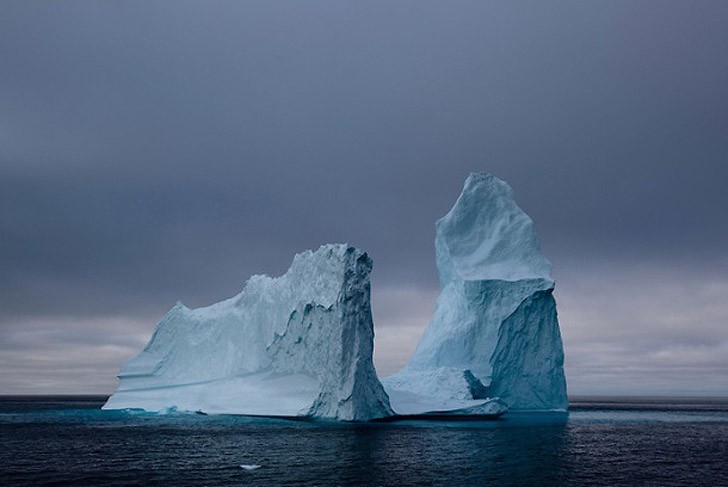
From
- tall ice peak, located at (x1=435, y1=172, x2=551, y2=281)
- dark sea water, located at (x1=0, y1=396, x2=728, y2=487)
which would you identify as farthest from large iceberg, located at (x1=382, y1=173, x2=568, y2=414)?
dark sea water, located at (x1=0, y1=396, x2=728, y2=487)

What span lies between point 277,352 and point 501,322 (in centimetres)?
1636

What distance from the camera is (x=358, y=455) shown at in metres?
26.1

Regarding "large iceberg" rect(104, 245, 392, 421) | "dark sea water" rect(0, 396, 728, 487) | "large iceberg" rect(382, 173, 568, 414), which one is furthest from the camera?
"large iceberg" rect(382, 173, 568, 414)

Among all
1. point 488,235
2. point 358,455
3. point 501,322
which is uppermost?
point 488,235

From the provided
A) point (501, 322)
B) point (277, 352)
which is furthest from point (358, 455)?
point (501, 322)

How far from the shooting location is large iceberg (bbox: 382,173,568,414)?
164 feet

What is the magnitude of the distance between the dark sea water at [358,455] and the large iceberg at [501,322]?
8.62 meters

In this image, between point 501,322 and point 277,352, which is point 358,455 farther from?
point 501,322

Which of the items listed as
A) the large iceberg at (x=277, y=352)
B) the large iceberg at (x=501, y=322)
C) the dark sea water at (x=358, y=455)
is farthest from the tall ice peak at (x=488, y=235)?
the large iceberg at (x=277, y=352)

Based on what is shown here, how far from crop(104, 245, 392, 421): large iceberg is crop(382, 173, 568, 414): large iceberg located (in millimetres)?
8508

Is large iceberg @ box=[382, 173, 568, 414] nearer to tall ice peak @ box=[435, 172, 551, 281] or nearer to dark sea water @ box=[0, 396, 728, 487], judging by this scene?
tall ice peak @ box=[435, 172, 551, 281]

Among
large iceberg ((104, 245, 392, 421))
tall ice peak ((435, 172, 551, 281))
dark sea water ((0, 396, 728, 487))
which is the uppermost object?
tall ice peak ((435, 172, 551, 281))

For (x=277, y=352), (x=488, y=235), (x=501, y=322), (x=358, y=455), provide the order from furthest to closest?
(x=488, y=235) < (x=501, y=322) < (x=277, y=352) < (x=358, y=455)

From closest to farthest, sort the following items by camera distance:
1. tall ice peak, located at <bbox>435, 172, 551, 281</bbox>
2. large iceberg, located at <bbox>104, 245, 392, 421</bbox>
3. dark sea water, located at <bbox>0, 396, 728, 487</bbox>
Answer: dark sea water, located at <bbox>0, 396, 728, 487</bbox> → large iceberg, located at <bbox>104, 245, 392, 421</bbox> → tall ice peak, located at <bbox>435, 172, 551, 281</bbox>
